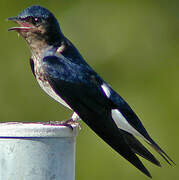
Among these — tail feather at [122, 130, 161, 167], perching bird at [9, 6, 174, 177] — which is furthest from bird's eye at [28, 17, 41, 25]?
tail feather at [122, 130, 161, 167]

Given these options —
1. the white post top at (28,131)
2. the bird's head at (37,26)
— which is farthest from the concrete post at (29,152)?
the bird's head at (37,26)

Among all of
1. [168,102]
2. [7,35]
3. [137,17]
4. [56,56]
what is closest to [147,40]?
[137,17]

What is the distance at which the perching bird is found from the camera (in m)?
4.50

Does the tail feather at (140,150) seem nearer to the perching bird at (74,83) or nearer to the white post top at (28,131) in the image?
the perching bird at (74,83)

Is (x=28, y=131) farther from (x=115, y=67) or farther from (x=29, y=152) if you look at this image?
(x=115, y=67)

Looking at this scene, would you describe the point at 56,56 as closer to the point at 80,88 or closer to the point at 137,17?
the point at 80,88

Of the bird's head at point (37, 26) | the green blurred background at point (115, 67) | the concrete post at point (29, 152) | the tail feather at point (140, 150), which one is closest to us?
the concrete post at point (29, 152)

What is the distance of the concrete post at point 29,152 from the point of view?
3.20 meters

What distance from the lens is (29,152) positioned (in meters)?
3.20

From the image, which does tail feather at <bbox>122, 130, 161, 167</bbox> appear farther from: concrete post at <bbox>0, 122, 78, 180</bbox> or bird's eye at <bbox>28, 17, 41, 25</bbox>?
concrete post at <bbox>0, 122, 78, 180</bbox>

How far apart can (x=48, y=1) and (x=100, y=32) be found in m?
0.73

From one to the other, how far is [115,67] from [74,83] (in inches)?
120

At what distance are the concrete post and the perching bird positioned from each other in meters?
1.12

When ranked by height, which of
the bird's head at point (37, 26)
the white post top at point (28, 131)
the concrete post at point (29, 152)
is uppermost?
the bird's head at point (37, 26)
